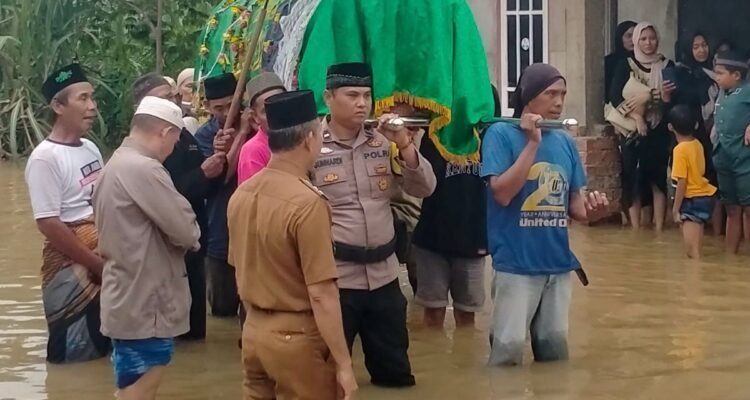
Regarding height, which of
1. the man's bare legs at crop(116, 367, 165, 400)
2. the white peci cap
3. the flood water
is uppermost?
the white peci cap

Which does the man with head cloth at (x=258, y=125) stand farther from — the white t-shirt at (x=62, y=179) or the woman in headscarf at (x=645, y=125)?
the woman in headscarf at (x=645, y=125)

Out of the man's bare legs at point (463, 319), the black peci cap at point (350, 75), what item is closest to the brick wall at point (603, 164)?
the man's bare legs at point (463, 319)

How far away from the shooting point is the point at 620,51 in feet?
43.7

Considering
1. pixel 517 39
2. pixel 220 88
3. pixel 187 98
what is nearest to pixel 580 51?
pixel 517 39

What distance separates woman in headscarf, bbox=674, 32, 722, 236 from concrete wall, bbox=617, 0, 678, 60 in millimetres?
1604

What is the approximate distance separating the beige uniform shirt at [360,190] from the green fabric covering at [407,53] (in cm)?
72

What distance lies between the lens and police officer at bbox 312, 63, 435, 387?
21.3ft

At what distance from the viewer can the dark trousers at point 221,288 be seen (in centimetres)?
885

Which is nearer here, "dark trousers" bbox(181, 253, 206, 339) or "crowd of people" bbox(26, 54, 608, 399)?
"crowd of people" bbox(26, 54, 608, 399)

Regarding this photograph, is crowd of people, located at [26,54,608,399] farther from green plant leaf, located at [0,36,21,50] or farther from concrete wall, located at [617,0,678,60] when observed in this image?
green plant leaf, located at [0,36,21,50]

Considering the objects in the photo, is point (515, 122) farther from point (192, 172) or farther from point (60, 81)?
point (60, 81)

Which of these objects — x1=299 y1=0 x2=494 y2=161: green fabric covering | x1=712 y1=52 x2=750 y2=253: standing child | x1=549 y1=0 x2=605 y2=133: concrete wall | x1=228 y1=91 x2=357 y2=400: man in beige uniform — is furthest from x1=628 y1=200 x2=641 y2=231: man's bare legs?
x1=228 y1=91 x2=357 y2=400: man in beige uniform

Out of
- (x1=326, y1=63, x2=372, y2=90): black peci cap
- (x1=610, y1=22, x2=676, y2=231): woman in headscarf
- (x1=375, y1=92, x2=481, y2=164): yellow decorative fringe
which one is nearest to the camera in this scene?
(x1=326, y1=63, x2=372, y2=90): black peci cap

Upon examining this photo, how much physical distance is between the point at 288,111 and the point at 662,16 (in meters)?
10.1
